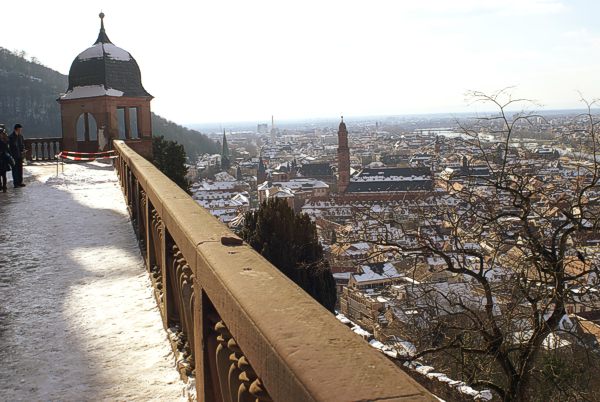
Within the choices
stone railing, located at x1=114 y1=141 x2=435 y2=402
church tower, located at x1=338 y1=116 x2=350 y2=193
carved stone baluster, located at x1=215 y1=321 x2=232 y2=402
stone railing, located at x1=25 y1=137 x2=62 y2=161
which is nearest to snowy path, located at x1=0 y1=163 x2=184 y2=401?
stone railing, located at x1=114 y1=141 x2=435 y2=402

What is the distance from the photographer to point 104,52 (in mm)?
23000

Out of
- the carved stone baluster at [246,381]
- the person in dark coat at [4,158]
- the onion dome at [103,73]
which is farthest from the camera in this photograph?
the onion dome at [103,73]

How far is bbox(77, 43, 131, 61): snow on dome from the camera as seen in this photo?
75.6 ft

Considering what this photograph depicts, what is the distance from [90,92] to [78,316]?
1890 cm

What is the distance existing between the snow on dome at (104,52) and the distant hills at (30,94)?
39.3 metres

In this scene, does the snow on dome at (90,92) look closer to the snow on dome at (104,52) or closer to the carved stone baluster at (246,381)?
the snow on dome at (104,52)

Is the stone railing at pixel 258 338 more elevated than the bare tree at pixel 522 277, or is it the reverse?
the stone railing at pixel 258 338

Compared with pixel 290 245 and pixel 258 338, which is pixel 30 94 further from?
pixel 258 338

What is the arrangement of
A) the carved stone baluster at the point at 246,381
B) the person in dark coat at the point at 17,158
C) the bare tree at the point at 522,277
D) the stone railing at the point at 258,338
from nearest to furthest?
the stone railing at the point at 258,338, the carved stone baluster at the point at 246,381, the bare tree at the point at 522,277, the person in dark coat at the point at 17,158

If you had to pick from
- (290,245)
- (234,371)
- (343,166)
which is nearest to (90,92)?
(290,245)

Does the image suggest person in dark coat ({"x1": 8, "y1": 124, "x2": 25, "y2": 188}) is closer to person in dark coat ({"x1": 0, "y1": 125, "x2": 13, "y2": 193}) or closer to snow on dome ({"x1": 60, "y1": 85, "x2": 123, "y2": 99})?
person in dark coat ({"x1": 0, "y1": 125, "x2": 13, "y2": 193})

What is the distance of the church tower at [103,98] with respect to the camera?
22.0 m

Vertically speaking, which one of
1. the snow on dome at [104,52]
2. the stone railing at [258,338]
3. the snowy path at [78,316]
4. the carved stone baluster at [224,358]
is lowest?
the snowy path at [78,316]

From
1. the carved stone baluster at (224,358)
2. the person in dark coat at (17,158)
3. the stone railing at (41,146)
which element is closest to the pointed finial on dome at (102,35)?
the stone railing at (41,146)
